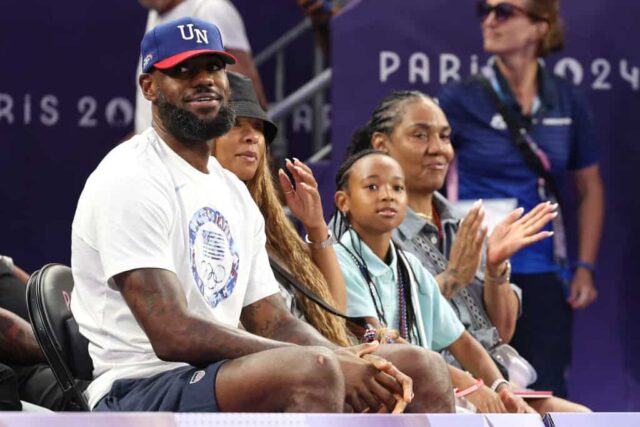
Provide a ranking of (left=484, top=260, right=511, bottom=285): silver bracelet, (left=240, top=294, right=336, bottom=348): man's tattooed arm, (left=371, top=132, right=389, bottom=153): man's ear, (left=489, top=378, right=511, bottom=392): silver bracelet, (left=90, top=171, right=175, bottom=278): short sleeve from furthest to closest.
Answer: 1. (left=371, top=132, right=389, bottom=153): man's ear
2. (left=484, top=260, right=511, bottom=285): silver bracelet
3. (left=489, top=378, right=511, bottom=392): silver bracelet
4. (left=240, top=294, right=336, bottom=348): man's tattooed arm
5. (left=90, top=171, right=175, bottom=278): short sleeve

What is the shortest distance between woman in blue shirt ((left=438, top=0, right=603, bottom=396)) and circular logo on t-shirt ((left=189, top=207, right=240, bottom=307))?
291 cm

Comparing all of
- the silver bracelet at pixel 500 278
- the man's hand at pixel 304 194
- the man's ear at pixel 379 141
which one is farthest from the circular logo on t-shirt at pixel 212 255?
the man's ear at pixel 379 141

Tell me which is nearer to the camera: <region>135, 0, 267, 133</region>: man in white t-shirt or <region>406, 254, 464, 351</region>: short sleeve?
<region>406, 254, 464, 351</region>: short sleeve

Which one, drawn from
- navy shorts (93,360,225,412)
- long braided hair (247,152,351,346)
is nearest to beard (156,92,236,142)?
navy shorts (93,360,225,412)

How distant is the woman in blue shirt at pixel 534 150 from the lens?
676 centimetres

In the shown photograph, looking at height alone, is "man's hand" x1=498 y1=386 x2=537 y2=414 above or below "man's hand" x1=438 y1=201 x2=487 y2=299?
below

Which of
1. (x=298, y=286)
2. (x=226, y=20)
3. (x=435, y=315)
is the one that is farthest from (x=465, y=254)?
(x=226, y=20)

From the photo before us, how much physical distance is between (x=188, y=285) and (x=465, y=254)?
1825 mm

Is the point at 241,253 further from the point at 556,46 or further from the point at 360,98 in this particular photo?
the point at 556,46

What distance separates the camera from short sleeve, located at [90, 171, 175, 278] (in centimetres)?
370

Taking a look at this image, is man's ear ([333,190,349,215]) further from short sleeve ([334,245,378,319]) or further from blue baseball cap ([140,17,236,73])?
blue baseball cap ([140,17,236,73])

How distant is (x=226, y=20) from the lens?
23.3 feet

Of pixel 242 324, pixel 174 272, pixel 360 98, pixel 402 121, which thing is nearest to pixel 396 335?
pixel 242 324

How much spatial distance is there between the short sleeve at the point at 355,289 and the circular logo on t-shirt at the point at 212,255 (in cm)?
95
